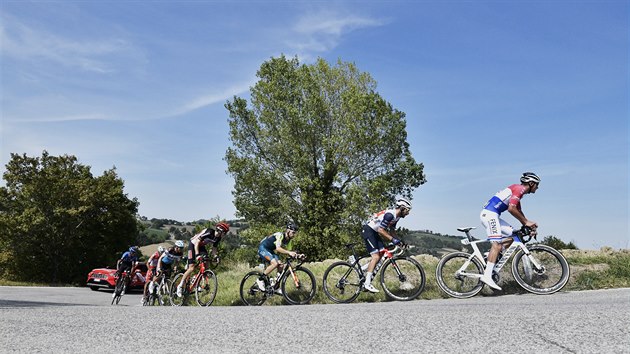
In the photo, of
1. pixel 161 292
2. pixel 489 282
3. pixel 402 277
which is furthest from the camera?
pixel 161 292

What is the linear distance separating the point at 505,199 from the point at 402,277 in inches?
99.8

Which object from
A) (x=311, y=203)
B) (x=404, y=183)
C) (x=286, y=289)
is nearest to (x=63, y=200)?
(x=311, y=203)

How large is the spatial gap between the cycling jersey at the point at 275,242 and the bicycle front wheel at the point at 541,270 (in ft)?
16.0

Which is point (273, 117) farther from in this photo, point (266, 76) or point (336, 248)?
point (336, 248)

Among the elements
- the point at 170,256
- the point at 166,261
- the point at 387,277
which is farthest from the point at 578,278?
the point at 166,261

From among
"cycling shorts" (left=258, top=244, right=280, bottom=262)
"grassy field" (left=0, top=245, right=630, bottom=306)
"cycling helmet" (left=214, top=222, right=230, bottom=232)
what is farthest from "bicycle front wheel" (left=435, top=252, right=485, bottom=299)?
"cycling helmet" (left=214, top=222, right=230, bottom=232)

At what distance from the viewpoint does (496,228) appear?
9164 mm

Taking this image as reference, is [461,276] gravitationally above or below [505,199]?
below

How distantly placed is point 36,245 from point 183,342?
38.2 metres

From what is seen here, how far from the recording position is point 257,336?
507 cm

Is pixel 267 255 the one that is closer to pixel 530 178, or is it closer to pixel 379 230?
pixel 379 230

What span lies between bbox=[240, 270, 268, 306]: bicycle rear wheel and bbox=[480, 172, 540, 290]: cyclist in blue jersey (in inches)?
196

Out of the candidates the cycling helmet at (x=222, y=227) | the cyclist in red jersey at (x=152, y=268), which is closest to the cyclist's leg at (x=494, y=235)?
the cycling helmet at (x=222, y=227)

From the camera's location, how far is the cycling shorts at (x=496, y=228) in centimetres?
915
